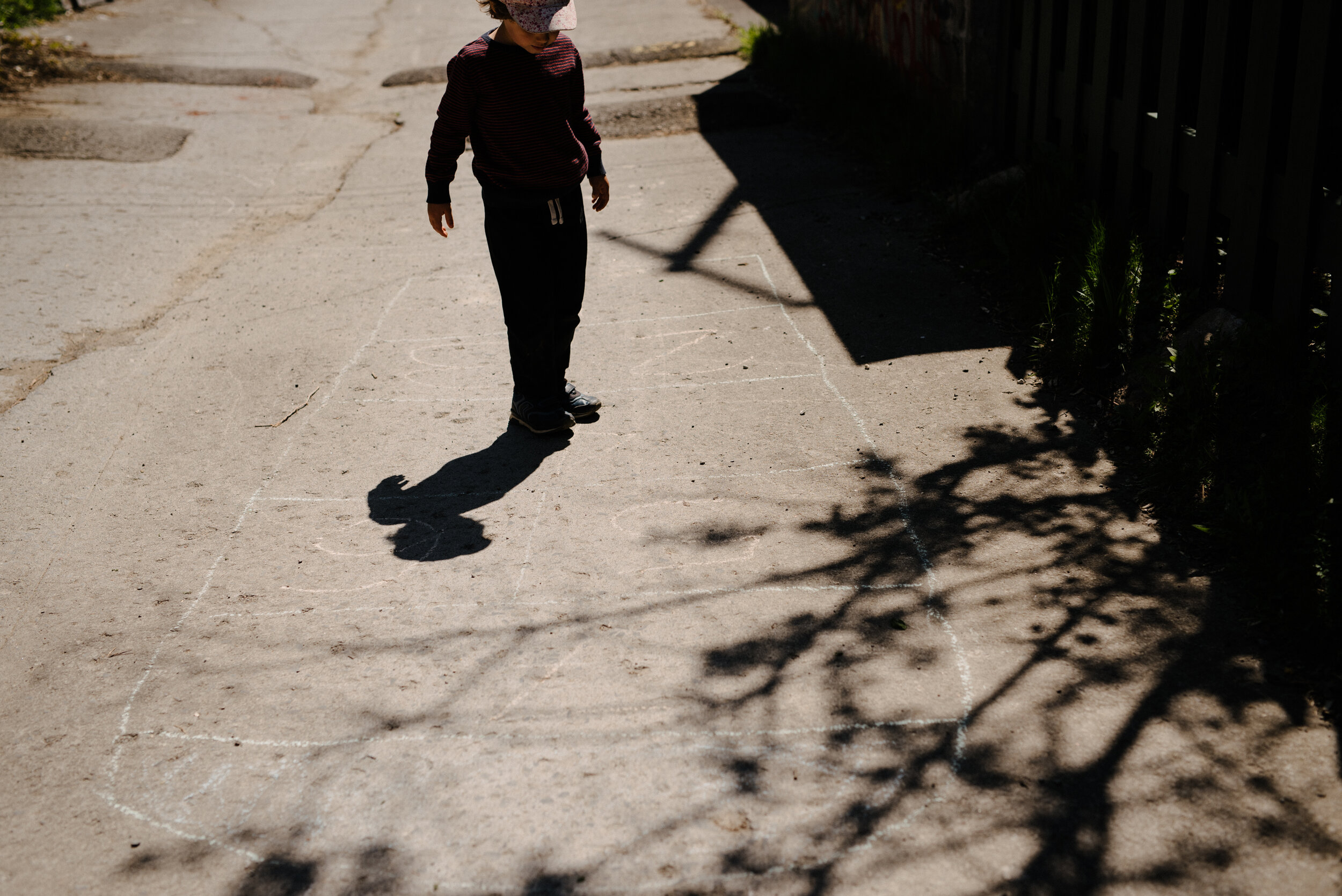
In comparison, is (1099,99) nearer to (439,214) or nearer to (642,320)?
(642,320)

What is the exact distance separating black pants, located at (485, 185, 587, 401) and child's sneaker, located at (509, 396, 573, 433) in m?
0.03

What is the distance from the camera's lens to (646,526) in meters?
3.75

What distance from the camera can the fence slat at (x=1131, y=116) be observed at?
4887mm

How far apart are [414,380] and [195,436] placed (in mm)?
971

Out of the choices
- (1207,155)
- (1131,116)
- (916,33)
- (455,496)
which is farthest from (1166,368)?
(916,33)

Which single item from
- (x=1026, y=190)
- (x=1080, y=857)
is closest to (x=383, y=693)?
(x=1080, y=857)

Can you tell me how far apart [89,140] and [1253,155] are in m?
8.71

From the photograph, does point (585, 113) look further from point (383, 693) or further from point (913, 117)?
point (913, 117)

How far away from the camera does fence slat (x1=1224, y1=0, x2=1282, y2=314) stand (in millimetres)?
3938

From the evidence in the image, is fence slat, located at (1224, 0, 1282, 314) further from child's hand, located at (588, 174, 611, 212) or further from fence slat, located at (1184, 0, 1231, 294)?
child's hand, located at (588, 174, 611, 212)

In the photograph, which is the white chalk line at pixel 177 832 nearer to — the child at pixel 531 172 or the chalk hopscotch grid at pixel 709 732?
the chalk hopscotch grid at pixel 709 732

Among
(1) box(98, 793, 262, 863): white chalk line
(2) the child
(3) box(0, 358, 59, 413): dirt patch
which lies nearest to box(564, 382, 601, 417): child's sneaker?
(2) the child

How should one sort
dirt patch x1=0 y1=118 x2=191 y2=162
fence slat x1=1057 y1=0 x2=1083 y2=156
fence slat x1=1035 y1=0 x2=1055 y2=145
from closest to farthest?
Result: fence slat x1=1057 y1=0 x2=1083 y2=156 < fence slat x1=1035 y1=0 x2=1055 y2=145 < dirt patch x1=0 y1=118 x2=191 y2=162

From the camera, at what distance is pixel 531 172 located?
13.1 feet
